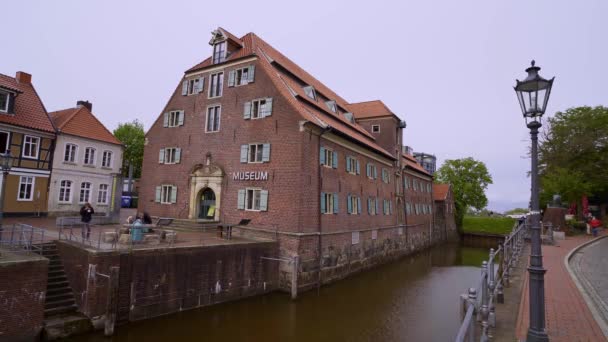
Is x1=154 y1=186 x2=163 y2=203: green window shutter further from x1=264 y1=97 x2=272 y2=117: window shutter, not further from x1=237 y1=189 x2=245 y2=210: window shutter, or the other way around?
x1=264 y1=97 x2=272 y2=117: window shutter

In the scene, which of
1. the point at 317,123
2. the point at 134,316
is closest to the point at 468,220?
the point at 317,123

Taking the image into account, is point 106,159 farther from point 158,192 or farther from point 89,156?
point 158,192

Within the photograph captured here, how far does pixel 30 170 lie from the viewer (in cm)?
2334

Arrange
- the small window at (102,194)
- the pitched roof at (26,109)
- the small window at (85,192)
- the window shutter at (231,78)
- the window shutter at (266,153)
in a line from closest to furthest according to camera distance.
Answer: the window shutter at (266,153), the window shutter at (231,78), the pitched roof at (26,109), the small window at (85,192), the small window at (102,194)

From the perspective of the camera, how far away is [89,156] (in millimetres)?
27250

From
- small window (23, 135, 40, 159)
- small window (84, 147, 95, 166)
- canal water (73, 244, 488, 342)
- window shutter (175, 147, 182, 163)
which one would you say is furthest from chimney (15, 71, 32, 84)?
canal water (73, 244, 488, 342)

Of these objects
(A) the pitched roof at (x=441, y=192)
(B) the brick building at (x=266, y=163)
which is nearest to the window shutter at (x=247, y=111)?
(B) the brick building at (x=266, y=163)

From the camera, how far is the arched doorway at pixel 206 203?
2119cm

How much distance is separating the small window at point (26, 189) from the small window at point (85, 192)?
3411 millimetres

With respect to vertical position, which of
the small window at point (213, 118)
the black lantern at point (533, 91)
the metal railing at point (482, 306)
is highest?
the small window at point (213, 118)

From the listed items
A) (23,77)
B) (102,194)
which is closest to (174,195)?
(102,194)

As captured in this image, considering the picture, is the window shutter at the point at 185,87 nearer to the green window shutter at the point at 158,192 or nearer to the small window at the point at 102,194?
the green window shutter at the point at 158,192

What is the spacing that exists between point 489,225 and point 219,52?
45297 mm

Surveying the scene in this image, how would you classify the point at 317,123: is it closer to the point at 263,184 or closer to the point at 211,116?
the point at 263,184
